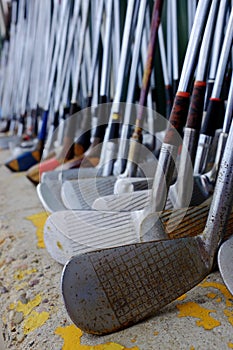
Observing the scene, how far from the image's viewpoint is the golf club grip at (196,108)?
1.10 m

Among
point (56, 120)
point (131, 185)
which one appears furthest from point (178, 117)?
point (56, 120)

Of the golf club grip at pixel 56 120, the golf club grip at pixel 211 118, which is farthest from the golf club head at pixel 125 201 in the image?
the golf club grip at pixel 56 120

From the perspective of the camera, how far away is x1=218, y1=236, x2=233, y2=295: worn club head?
0.76 metres

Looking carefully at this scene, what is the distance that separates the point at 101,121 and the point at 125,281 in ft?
3.74

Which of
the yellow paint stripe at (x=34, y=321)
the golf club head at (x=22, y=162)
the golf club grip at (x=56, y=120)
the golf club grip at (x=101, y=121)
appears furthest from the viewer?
the golf club grip at (x=56, y=120)

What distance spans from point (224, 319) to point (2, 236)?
0.81m

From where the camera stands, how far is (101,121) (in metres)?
1.79

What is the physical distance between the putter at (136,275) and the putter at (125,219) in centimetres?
15

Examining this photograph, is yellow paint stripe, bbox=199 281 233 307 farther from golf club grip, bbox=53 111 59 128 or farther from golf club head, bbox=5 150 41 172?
golf club grip, bbox=53 111 59 128

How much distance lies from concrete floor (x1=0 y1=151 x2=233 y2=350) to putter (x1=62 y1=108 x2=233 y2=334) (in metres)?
0.03

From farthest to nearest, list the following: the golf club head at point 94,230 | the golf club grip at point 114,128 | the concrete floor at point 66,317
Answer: the golf club grip at point 114,128 → the golf club head at point 94,230 → the concrete floor at point 66,317

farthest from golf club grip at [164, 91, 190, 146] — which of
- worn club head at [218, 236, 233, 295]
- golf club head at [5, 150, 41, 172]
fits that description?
golf club head at [5, 150, 41, 172]

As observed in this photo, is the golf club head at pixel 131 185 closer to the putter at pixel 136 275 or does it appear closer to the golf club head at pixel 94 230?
the golf club head at pixel 94 230

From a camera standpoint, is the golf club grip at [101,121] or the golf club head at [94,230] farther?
the golf club grip at [101,121]
